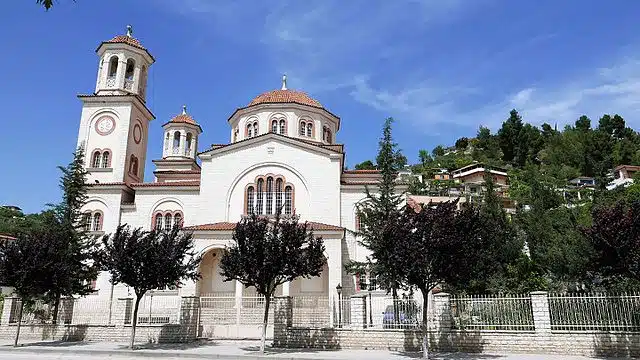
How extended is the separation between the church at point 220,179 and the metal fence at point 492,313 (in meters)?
8.29

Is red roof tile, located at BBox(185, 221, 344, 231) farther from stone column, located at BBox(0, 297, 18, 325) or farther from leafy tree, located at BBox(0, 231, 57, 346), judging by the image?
stone column, located at BBox(0, 297, 18, 325)

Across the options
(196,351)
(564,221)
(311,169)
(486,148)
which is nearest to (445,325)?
(196,351)

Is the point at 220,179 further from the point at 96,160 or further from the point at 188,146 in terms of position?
the point at 188,146

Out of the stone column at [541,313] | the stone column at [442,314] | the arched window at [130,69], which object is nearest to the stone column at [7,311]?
the arched window at [130,69]

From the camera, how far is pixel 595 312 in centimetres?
1427

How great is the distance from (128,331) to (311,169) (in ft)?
44.0

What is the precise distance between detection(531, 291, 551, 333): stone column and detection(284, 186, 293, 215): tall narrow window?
590 inches

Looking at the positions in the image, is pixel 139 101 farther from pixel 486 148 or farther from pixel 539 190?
pixel 486 148

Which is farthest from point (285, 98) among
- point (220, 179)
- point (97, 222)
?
point (97, 222)

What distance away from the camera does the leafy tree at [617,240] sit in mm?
13258

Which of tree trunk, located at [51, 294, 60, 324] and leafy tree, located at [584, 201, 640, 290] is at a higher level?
leafy tree, located at [584, 201, 640, 290]

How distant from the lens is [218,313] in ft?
62.0

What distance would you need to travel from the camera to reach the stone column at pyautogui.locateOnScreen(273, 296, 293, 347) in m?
16.9

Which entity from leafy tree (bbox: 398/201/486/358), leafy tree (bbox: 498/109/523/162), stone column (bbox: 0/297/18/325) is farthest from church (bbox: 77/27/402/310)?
leafy tree (bbox: 498/109/523/162)
